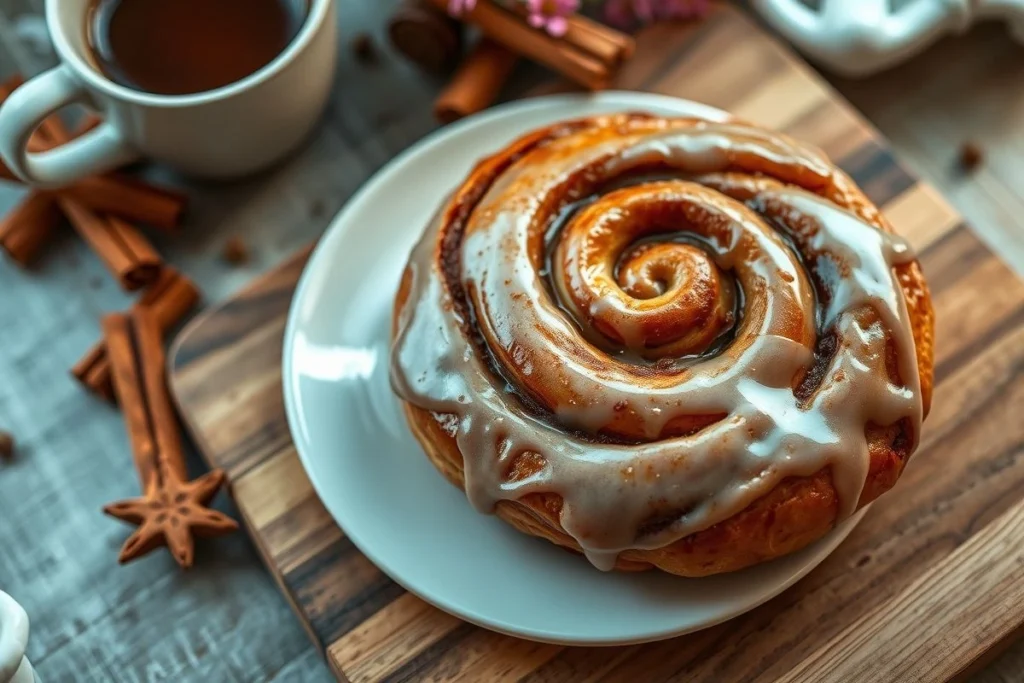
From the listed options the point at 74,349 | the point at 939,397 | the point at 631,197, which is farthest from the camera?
the point at 74,349

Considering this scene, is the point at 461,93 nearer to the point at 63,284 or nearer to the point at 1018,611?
the point at 63,284

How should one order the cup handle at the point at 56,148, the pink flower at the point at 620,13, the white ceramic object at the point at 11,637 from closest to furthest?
the white ceramic object at the point at 11,637 < the cup handle at the point at 56,148 < the pink flower at the point at 620,13

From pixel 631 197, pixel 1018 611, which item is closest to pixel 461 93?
pixel 631 197

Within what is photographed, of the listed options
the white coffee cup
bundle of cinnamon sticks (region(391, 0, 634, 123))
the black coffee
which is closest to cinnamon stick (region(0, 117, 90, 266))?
the white coffee cup

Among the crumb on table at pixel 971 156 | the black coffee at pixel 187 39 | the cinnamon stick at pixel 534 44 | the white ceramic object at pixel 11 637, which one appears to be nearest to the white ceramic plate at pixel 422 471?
the cinnamon stick at pixel 534 44

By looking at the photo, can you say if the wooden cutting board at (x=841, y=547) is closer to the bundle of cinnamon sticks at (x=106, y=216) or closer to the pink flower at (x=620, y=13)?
the bundle of cinnamon sticks at (x=106, y=216)

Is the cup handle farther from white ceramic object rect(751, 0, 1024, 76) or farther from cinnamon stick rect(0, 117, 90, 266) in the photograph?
white ceramic object rect(751, 0, 1024, 76)

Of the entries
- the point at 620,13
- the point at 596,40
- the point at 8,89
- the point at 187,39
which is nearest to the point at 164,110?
the point at 187,39
